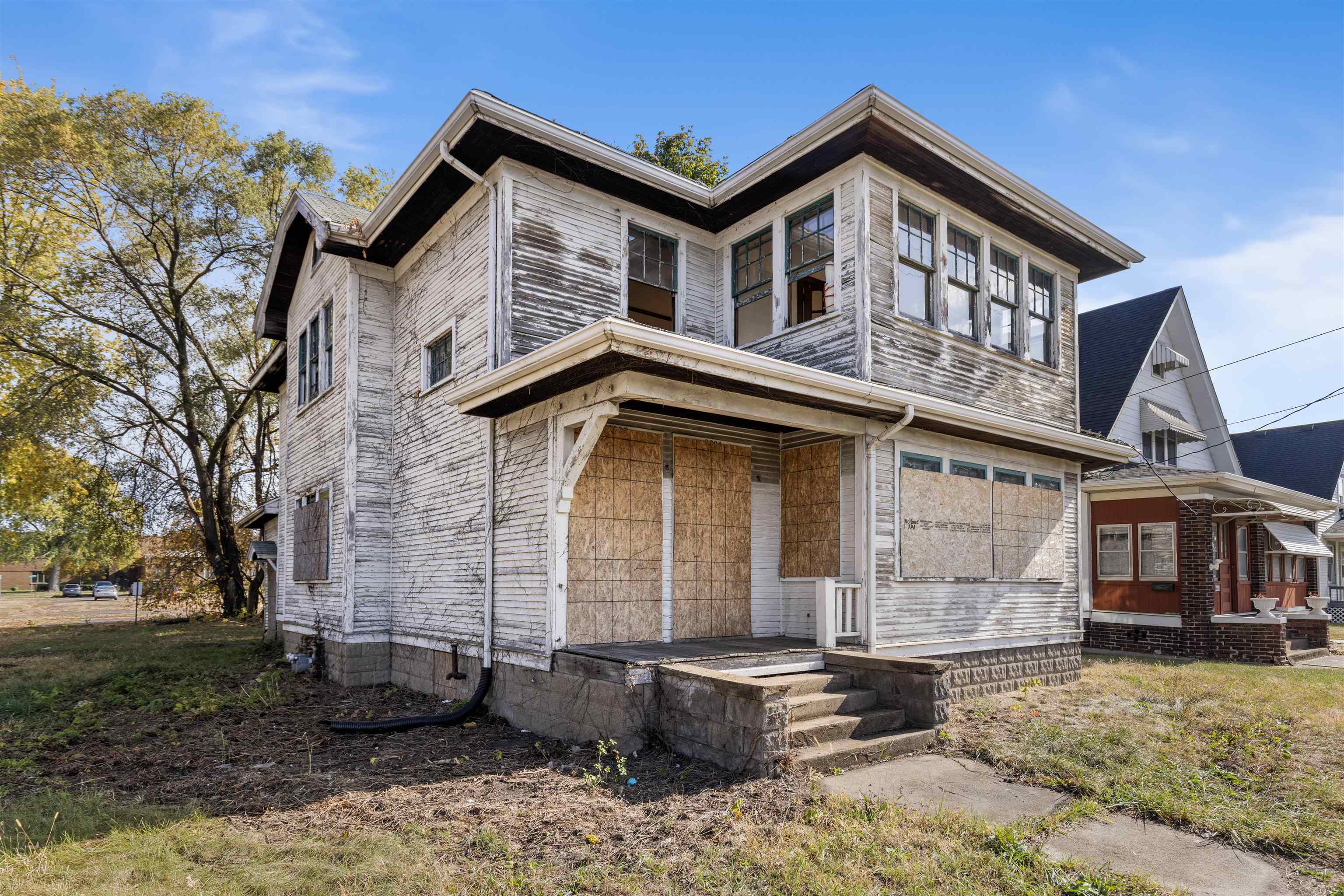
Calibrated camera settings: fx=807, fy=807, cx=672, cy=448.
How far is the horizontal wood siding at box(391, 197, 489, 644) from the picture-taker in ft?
31.2

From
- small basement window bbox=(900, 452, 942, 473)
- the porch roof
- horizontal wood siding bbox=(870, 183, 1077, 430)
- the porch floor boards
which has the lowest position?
the porch floor boards

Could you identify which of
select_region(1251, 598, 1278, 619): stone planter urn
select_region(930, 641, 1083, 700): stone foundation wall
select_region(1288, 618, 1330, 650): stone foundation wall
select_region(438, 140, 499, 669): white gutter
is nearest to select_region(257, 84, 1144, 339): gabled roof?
select_region(438, 140, 499, 669): white gutter

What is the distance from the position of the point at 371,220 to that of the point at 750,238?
203 inches

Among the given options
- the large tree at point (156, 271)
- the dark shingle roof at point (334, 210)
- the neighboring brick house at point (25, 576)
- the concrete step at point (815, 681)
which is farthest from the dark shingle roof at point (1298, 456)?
the neighboring brick house at point (25, 576)

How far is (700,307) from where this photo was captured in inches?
419

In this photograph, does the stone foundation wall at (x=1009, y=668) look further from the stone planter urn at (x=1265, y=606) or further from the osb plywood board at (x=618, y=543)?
the stone planter urn at (x=1265, y=606)

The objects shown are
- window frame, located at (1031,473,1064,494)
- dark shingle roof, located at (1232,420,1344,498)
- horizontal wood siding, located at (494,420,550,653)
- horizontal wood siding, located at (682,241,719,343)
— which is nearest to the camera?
horizontal wood siding, located at (494,420,550,653)

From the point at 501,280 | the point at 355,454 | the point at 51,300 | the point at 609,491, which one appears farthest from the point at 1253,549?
the point at 51,300

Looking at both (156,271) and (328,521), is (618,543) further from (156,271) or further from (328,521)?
(156,271)

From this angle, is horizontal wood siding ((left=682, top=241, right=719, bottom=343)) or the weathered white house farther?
horizontal wood siding ((left=682, top=241, right=719, bottom=343))

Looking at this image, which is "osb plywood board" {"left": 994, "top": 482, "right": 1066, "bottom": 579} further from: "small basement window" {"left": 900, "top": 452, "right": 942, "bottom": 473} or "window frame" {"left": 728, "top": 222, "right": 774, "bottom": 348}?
"window frame" {"left": 728, "top": 222, "right": 774, "bottom": 348}

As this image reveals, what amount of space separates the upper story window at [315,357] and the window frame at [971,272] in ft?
30.2

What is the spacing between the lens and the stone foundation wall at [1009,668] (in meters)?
9.52

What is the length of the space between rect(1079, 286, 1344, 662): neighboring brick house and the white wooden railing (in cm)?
555
